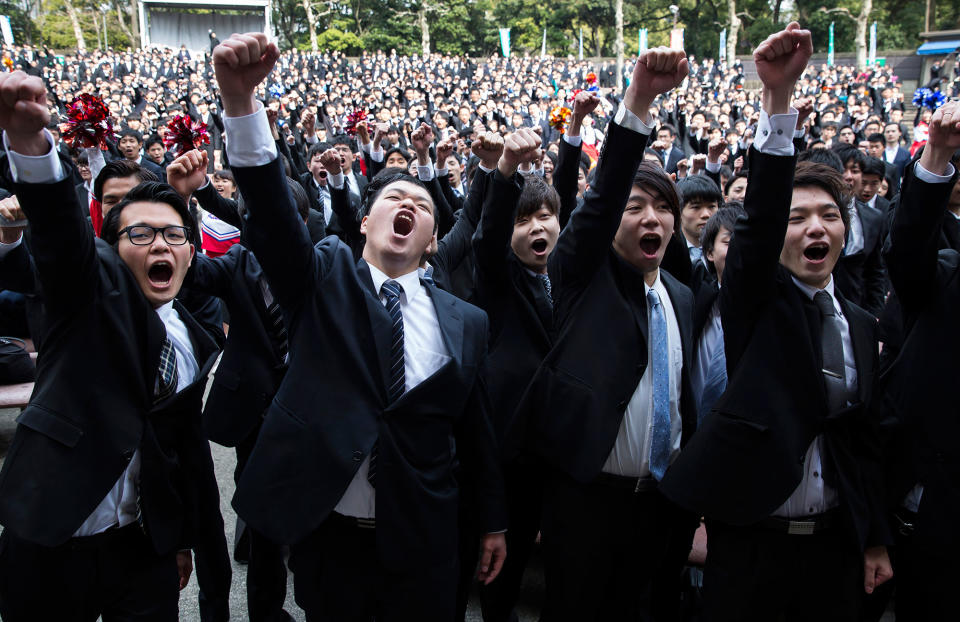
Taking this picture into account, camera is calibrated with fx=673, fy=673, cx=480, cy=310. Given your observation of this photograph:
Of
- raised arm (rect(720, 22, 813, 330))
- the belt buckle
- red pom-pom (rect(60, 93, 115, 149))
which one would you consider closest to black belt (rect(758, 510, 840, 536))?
the belt buckle

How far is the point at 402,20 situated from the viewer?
43.2 metres

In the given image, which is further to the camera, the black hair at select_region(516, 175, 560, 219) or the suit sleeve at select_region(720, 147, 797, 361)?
the black hair at select_region(516, 175, 560, 219)

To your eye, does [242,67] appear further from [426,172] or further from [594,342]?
[426,172]

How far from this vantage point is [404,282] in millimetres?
2145

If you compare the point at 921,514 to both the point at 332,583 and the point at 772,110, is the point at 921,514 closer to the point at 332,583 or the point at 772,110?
the point at 772,110

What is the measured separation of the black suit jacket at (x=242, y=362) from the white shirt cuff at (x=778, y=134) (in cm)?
204

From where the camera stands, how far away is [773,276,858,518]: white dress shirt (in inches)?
83.6

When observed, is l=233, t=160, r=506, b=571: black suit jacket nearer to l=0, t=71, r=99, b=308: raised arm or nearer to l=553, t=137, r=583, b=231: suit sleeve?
l=0, t=71, r=99, b=308: raised arm

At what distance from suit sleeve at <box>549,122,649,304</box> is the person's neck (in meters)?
0.54

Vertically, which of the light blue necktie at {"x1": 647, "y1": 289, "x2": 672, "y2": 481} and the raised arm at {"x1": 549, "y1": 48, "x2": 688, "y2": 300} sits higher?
the raised arm at {"x1": 549, "y1": 48, "x2": 688, "y2": 300}

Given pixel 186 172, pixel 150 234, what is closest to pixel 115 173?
pixel 186 172

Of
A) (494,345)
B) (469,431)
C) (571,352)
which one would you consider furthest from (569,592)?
(494,345)

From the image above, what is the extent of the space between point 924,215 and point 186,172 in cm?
263

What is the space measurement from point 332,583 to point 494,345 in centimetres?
129
